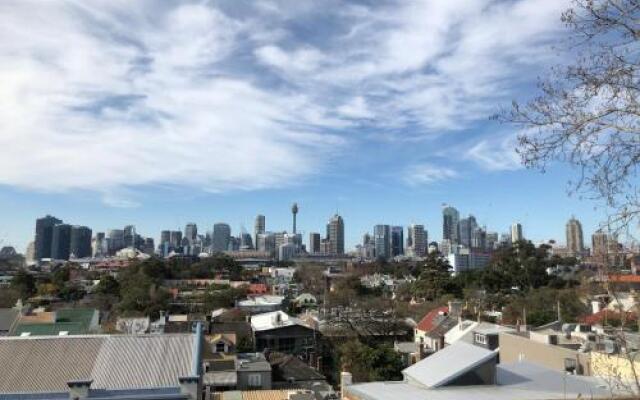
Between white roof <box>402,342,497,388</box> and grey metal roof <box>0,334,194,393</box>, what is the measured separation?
5464 mm

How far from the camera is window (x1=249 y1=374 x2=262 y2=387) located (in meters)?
24.0

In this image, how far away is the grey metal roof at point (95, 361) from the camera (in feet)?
42.3

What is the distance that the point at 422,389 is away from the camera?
13.4 meters

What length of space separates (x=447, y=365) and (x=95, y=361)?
828 centimetres

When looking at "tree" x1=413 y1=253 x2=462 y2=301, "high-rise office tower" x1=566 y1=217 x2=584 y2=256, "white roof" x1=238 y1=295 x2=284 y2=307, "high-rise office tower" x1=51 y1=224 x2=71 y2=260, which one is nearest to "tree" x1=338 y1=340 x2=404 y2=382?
"high-rise office tower" x1=566 y1=217 x2=584 y2=256

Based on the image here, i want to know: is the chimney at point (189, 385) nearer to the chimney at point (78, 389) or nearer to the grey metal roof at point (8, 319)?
the chimney at point (78, 389)

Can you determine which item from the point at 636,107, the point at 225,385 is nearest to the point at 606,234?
the point at 636,107

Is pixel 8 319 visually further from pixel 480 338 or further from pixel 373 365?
pixel 480 338

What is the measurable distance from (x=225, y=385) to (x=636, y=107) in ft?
68.0

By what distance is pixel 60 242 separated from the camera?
18950cm

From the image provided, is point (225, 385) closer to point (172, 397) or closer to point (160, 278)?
point (172, 397)

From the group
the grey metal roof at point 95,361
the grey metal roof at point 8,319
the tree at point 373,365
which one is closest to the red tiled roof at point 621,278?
the grey metal roof at point 95,361


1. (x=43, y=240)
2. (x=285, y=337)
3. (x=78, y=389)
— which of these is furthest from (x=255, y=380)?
(x=43, y=240)

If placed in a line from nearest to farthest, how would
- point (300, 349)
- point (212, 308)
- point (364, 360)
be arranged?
point (364, 360) < point (300, 349) < point (212, 308)
